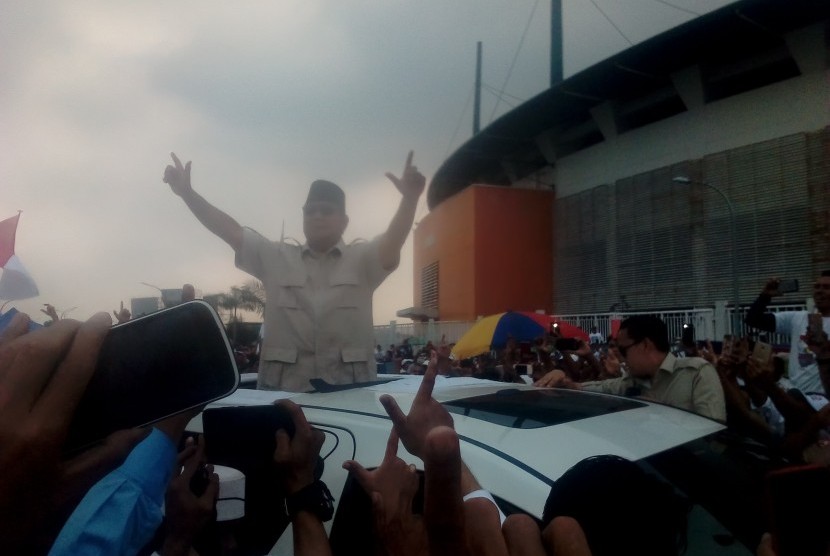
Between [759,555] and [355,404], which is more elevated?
[355,404]

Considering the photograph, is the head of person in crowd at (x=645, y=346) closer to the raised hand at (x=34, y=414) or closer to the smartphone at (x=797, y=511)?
the smartphone at (x=797, y=511)

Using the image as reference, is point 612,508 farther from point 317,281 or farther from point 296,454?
point 317,281

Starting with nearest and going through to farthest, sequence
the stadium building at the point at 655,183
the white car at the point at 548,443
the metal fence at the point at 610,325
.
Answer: the white car at the point at 548,443, the metal fence at the point at 610,325, the stadium building at the point at 655,183

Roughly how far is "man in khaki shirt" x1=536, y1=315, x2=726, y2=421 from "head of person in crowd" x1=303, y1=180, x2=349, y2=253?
1.50 metres

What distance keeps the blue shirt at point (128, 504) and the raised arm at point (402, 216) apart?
4.53 feet

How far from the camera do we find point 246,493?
232 cm

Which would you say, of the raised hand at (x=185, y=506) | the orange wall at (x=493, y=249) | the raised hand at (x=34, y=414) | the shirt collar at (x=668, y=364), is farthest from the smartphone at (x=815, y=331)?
the orange wall at (x=493, y=249)

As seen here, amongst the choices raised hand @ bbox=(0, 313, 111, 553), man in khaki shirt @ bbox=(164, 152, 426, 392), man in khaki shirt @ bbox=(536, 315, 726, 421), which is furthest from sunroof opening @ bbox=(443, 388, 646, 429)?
raised hand @ bbox=(0, 313, 111, 553)

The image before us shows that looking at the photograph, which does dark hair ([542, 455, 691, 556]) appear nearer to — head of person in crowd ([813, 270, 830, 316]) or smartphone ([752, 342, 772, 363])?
smartphone ([752, 342, 772, 363])

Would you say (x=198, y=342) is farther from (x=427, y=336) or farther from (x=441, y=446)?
(x=427, y=336)

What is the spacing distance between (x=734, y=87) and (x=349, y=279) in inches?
953

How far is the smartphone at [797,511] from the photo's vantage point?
108 cm

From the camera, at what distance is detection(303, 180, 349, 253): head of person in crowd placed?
8.71 feet

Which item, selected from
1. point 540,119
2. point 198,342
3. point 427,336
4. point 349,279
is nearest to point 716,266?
point 540,119
